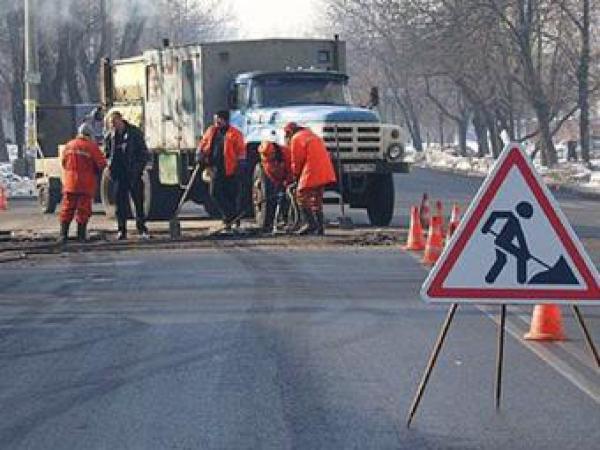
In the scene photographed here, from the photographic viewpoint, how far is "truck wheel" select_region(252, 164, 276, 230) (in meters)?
22.9

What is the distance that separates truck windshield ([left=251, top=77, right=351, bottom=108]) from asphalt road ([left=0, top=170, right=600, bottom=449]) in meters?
8.41

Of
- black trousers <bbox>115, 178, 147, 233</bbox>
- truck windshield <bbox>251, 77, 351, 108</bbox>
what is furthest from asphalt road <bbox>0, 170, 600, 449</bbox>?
truck windshield <bbox>251, 77, 351, 108</bbox>

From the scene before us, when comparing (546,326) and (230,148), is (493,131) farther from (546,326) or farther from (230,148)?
(546,326)

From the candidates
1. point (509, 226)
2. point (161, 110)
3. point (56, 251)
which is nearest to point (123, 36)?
point (161, 110)

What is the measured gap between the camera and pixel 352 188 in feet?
79.9

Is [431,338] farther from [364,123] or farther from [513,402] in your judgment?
[364,123]

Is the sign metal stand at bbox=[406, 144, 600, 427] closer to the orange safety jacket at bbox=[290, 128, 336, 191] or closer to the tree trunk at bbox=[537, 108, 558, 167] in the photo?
the orange safety jacket at bbox=[290, 128, 336, 191]

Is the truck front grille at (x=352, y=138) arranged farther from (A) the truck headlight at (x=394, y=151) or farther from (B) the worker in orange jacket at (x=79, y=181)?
(B) the worker in orange jacket at (x=79, y=181)

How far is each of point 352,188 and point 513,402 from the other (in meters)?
15.4

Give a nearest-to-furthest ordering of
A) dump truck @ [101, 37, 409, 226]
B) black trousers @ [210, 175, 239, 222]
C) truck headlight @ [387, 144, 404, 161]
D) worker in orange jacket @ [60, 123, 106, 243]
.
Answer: worker in orange jacket @ [60, 123, 106, 243] → black trousers @ [210, 175, 239, 222] → dump truck @ [101, 37, 409, 226] → truck headlight @ [387, 144, 404, 161]

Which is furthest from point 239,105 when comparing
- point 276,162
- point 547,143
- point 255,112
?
point 547,143

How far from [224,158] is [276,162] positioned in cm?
81

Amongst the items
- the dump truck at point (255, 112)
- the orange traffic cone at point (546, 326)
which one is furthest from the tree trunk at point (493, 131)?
the orange traffic cone at point (546, 326)

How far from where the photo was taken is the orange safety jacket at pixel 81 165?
21641 millimetres
